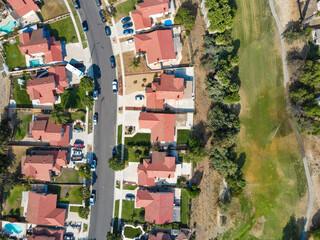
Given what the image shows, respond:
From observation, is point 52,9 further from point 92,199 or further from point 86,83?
point 92,199

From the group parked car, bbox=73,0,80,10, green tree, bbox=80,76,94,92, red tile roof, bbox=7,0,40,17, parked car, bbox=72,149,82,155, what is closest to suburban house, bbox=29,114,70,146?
parked car, bbox=72,149,82,155

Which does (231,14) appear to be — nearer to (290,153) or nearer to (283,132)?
(283,132)

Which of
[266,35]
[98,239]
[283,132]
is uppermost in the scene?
[266,35]

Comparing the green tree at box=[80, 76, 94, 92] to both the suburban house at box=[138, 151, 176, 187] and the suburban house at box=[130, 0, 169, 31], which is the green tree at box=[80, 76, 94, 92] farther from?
the suburban house at box=[138, 151, 176, 187]

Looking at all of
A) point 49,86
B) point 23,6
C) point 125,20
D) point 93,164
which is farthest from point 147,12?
point 93,164

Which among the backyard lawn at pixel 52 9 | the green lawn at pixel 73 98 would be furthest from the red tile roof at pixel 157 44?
the backyard lawn at pixel 52 9

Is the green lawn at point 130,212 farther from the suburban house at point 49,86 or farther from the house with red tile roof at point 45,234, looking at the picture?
the suburban house at point 49,86

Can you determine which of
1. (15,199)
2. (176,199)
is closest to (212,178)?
(176,199)
